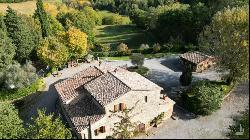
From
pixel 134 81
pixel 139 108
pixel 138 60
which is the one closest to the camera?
pixel 139 108

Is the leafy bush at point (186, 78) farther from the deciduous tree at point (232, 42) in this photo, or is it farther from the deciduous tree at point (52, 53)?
the deciduous tree at point (52, 53)

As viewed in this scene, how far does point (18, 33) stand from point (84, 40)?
11.6 metres

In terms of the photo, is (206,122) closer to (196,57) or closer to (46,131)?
(196,57)

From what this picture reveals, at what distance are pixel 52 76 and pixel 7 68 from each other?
7.63 metres

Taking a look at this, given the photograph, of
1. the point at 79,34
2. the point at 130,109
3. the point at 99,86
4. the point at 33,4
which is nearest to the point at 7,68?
the point at 79,34

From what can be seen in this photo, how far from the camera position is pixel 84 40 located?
65.2 metres

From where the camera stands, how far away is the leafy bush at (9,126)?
120ft

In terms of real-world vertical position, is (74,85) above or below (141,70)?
above

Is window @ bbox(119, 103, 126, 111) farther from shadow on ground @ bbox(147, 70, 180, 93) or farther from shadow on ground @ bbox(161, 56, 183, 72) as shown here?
shadow on ground @ bbox(161, 56, 183, 72)

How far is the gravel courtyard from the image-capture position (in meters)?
Result: 42.2

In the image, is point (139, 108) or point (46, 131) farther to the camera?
point (139, 108)

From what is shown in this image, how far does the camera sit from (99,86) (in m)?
44.3

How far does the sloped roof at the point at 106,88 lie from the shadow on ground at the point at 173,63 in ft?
A: 60.3

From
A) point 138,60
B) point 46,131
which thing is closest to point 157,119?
point 46,131
